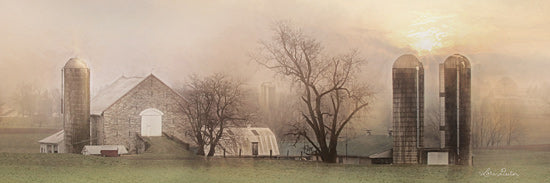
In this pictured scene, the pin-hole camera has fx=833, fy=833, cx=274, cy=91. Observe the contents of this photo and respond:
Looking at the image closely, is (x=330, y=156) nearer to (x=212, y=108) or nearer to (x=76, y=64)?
(x=212, y=108)

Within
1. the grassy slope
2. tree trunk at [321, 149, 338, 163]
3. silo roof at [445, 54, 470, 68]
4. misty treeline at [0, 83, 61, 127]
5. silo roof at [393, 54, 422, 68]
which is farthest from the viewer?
silo roof at [445, 54, 470, 68]

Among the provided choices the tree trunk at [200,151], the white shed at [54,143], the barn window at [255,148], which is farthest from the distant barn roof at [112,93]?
the barn window at [255,148]

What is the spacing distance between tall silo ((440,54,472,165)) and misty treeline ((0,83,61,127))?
314 inches

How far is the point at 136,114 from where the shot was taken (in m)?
16.4

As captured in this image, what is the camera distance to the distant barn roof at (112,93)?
16219 millimetres

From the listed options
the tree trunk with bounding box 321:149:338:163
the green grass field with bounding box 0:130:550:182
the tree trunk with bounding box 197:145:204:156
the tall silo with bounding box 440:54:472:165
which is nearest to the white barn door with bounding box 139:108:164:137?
the green grass field with bounding box 0:130:550:182

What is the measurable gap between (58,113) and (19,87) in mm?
963

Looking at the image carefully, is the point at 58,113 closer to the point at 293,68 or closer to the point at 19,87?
the point at 19,87

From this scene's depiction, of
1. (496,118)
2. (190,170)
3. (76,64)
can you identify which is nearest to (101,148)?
(76,64)

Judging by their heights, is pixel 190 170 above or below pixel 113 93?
below

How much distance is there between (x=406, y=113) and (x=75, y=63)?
6670 mm

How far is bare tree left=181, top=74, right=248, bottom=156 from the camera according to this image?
15.8 metres

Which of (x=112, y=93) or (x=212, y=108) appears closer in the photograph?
(x=212, y=108)

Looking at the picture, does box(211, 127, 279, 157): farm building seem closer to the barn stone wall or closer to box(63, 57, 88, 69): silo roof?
the barn stone wall
